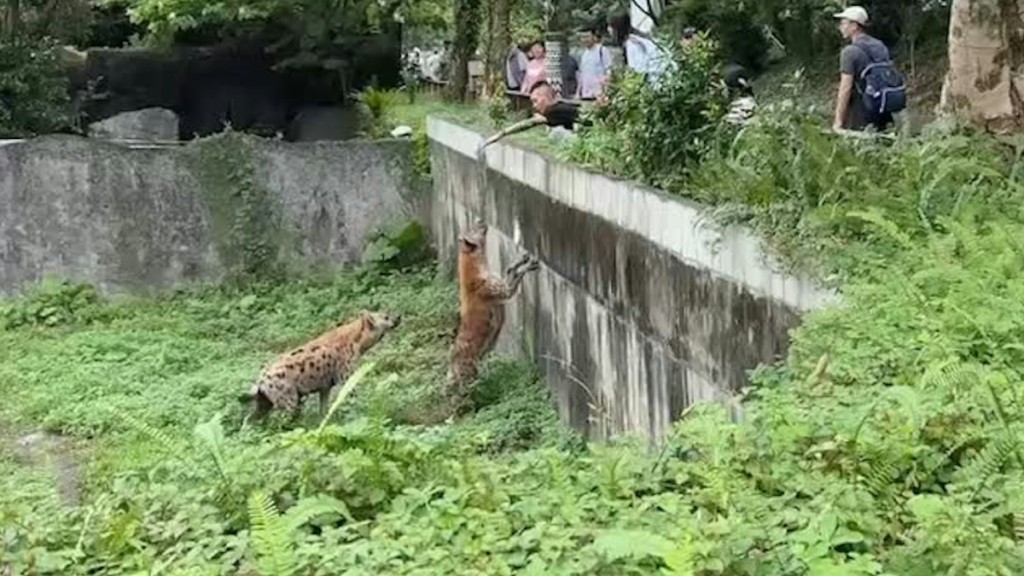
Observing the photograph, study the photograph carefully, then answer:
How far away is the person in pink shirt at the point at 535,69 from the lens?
1247cm

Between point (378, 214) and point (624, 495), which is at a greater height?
point (624, 495)

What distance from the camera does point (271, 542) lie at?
3.09 meters

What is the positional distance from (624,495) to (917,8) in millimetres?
11498

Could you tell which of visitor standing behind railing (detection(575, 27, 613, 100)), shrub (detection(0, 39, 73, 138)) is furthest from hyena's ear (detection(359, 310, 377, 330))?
shrub (detection(0, 39, 73, 138))

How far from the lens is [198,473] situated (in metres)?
4.02

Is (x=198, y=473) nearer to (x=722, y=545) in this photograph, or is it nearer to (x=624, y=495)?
(x=624, y=495)

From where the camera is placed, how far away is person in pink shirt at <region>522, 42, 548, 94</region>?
1247 cm

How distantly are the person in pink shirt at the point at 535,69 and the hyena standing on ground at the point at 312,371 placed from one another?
314cm

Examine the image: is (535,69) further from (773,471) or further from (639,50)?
(773,471)

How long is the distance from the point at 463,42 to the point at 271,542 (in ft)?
45.4

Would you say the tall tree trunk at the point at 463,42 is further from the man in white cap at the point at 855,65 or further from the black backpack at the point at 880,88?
the black backpack at the point at 880,88

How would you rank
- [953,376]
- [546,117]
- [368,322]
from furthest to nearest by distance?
[546,117] < [368,322] < [953,376]

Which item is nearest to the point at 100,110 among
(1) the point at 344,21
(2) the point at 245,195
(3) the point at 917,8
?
(1) the point at 344,21

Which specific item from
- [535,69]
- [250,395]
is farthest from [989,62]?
[535,69]
